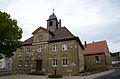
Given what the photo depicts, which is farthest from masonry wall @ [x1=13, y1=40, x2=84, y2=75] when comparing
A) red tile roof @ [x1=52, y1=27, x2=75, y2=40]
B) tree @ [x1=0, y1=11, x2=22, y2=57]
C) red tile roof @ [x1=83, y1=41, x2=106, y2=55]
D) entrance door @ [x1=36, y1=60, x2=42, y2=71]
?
red tile roof @ [x1=83, y1=41, x2=106, y2=55]

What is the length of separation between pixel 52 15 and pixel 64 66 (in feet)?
43.4

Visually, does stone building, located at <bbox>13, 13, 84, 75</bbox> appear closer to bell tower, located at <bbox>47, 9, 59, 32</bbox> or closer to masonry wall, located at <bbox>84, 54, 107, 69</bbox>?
bell tower, located at <bbox>47, 9, 59, 32</bbox>

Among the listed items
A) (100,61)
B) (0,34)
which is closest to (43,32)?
(0,34)

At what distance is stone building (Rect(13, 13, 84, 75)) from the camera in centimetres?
2359

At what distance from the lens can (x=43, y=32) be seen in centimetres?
2742

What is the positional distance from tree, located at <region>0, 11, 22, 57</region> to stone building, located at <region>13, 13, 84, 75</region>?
17.4ft

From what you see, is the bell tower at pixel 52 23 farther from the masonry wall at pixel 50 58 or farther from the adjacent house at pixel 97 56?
the adjacent house at pixel 97 56

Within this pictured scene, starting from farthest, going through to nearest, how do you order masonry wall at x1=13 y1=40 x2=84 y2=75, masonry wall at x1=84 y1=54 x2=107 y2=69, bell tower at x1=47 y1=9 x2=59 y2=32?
1. masonry wall at x1=84 y1=54 x2=107 y2=69
2. bell tower at x1=47 y1=9 x2=59 y2=32
3. masonry wall at x1=13 y1=40 x2=84 y2=75

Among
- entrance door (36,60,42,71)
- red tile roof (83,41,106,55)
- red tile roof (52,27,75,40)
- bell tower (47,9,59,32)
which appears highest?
bell tower (47,9,59,32)

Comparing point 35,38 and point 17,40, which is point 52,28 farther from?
point 17,40

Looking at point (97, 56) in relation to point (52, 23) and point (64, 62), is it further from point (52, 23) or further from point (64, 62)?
point (52, 23)

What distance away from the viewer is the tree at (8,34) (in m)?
17.7

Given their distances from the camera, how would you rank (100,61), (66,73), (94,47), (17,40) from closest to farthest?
(17,40) < (66,73) < (100,61) < (94,47)

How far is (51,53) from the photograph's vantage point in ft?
84.4
